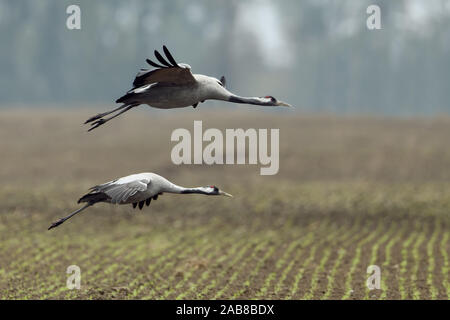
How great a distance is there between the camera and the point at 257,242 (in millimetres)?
25984

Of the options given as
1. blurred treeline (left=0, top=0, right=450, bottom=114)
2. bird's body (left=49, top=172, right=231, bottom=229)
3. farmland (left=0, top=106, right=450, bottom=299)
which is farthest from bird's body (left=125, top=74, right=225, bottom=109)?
blurred treeline (left=0, top=0, right=450, bottom=114)

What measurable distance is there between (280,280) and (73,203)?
47.7ft

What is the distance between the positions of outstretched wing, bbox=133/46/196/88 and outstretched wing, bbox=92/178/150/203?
786mm

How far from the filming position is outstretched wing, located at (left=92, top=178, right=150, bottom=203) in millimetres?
5445

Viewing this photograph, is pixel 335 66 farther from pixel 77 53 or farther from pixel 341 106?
pixel 77 53

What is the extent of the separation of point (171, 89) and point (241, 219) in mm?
25141

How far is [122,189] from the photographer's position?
5.52m

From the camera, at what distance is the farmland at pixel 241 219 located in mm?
19125

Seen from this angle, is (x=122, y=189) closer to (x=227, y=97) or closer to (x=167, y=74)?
(x=167, y=74)

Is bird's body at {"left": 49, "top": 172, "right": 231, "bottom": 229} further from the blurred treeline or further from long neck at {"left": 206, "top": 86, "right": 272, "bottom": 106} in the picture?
the blurred treeline

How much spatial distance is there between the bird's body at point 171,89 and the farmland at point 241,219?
11989mm

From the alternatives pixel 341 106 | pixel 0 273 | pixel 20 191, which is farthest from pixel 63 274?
pixel 341 106

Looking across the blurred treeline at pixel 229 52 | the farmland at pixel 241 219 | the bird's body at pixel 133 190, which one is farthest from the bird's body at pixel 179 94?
the blurred treeline at pixel 229 52

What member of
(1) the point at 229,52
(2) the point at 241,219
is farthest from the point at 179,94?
(1) the point at 229,52
